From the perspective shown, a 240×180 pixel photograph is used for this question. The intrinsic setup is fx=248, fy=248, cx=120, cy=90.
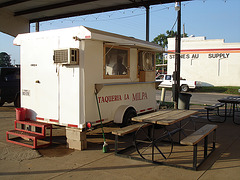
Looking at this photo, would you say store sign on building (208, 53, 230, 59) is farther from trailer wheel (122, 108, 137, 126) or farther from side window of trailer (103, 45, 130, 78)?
trailer wheel (122, 108, 137, 126)

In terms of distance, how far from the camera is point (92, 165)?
4750 mm

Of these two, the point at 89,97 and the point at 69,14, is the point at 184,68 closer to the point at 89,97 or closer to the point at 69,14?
the point at 69,14

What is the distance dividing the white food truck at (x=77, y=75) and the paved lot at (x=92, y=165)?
27.7 inches

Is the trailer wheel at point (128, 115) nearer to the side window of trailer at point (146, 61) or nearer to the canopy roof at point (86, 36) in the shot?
the side window of trailer at point (146, 61)

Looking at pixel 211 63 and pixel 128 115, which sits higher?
pixel 211 63

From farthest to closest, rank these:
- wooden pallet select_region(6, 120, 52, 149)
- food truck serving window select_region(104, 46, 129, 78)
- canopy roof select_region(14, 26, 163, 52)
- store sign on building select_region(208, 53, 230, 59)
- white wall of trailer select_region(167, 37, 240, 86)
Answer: store sign on building select_region(208, 53, 230, 59), white wall of trailer select_region(167, 37, 240, 86), food truck serving window select_region(104, 46, 129, 78), wooden pallet select_region(6, 120, 52, 149), canopy roof select_region(14, 26, 163, 52)

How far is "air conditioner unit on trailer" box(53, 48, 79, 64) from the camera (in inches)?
209

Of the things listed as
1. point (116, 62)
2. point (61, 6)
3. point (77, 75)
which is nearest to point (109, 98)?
point (116, 62)

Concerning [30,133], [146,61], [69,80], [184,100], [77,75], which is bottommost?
[30,133]

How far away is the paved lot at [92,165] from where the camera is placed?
14.1 feet

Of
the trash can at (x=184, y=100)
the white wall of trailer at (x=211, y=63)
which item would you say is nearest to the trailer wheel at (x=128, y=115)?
the trash can at (x=184, y=100)

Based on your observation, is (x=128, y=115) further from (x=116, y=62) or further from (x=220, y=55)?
(x=220, y=55)

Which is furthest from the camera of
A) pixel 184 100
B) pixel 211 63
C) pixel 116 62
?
pixel 211 63

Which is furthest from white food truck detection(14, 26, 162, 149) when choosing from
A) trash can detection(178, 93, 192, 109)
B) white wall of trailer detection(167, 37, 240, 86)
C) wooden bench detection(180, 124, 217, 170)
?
white wall of trailer detection(167, 37, 240, 86)
